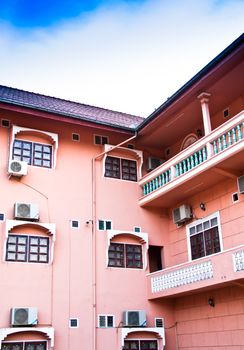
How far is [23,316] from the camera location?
10445 mm

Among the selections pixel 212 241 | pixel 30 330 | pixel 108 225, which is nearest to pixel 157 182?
pixel 108 225

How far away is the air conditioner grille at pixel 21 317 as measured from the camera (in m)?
10.3

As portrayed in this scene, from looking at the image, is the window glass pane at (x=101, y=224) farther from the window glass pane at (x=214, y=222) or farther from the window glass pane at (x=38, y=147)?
the window glass pane at (x=214, y=222)

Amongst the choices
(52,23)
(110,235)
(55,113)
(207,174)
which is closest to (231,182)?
(207,174)

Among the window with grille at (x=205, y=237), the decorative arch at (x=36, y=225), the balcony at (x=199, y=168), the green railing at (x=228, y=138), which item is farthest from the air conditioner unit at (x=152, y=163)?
the decorative arch at (x=36, y=225)

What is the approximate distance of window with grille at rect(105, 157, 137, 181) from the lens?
1325 cm

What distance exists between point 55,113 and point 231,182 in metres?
4.89

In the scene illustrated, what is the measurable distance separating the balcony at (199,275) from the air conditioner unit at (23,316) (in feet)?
10.7

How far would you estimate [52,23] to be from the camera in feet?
20.5

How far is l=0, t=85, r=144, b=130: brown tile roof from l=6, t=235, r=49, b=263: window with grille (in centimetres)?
335

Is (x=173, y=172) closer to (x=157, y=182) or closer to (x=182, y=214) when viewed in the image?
(x=157, y=182)

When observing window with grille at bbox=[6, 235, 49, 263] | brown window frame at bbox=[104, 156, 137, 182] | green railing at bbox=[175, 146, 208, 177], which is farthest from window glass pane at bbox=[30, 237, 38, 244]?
green railing at bbox=[175, 146, 208, 177]

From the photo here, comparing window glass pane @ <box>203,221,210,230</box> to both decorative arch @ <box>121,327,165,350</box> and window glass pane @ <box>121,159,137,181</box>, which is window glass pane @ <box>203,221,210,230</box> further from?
decorative arch @ <box>121,327,165,350</box>

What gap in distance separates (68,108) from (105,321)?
611 centimetres
